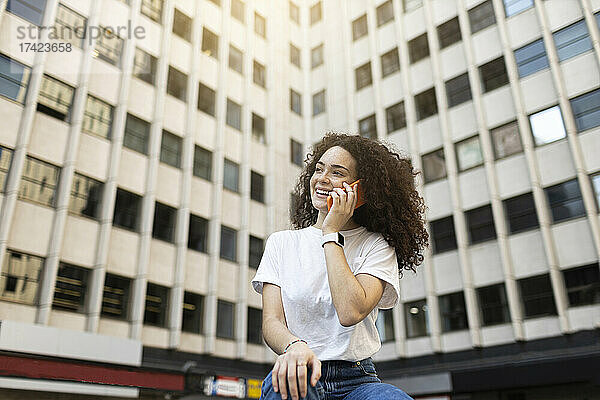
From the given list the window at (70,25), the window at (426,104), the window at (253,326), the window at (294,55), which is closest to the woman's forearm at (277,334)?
the window at (70,25)

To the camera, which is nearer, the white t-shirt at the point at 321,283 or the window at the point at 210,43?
the white t-shirt at the point at 321,283

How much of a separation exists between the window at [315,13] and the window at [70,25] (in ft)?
53.5

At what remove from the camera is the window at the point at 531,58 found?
23.1 meters

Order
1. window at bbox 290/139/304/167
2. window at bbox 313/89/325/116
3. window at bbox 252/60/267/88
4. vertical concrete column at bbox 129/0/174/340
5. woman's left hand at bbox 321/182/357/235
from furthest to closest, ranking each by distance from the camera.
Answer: window at bbox 313/89/325/116 → window at bbox 290/139/304/167 → window at bbox 252/60/267/88 → vertical concrete column at bbox 129/0/174/340 → woman's left hand at bbox 321/182/357/235

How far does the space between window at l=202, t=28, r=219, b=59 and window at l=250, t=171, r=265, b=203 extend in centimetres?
642

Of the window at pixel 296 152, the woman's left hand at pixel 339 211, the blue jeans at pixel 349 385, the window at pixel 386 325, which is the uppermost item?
the window at pixel 296 152

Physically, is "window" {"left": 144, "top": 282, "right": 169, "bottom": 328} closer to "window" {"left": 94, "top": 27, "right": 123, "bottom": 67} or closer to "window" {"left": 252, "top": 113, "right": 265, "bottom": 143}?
"window" {"left": 94, "top": 27, "right": 123, "bottom": 67}

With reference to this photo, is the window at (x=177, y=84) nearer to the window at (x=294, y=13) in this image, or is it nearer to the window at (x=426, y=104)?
the window at (x=294, y=13)

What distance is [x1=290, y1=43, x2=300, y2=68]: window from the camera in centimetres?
3319

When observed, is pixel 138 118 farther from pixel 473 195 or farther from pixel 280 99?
pixel 473 195

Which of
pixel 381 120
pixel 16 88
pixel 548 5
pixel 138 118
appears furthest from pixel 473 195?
pixel 16 88

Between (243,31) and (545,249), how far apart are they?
19090mm

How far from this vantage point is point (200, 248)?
2436 cm

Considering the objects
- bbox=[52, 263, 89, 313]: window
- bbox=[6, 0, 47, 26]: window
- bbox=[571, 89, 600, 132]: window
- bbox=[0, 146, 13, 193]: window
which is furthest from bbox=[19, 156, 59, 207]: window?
bbox=[571, 89, 600, 132]: window
